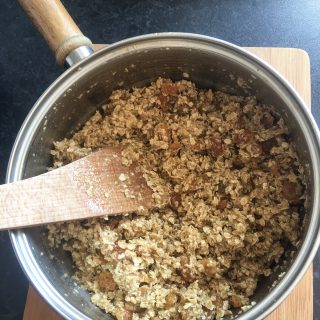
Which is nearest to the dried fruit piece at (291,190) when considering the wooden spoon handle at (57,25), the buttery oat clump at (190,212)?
the buttery oat clump at (190,212)

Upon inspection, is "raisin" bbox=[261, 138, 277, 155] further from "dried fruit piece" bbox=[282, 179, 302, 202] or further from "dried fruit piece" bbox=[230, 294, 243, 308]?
"dried fruit piece" bbox=[230, 294, 243, 308]

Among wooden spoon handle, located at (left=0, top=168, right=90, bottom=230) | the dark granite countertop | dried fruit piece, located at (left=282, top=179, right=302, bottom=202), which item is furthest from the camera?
the dark granite countertop

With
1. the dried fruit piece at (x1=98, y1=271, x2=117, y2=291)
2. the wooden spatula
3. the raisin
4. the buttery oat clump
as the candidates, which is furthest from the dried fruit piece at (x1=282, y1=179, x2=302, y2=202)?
the dried fruit piece at (x1=98, y1=271, x2=117, y2=291)

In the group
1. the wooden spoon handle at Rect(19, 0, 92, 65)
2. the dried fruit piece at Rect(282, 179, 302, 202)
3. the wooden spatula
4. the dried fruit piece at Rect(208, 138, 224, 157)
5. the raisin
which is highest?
the wooden spoon handle at Rect(19, 0, 92, 65)

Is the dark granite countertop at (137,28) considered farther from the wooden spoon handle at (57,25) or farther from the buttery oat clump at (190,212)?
the wooden spoon handle at (57,25)

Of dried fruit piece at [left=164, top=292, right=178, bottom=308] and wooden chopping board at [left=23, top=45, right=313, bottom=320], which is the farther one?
wooden chopping board at [left=23, top=45, right=313, bottom=320]

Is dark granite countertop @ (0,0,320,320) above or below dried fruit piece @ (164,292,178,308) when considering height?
above

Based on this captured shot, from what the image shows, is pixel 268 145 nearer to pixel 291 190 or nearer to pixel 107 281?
pixel 291 190
